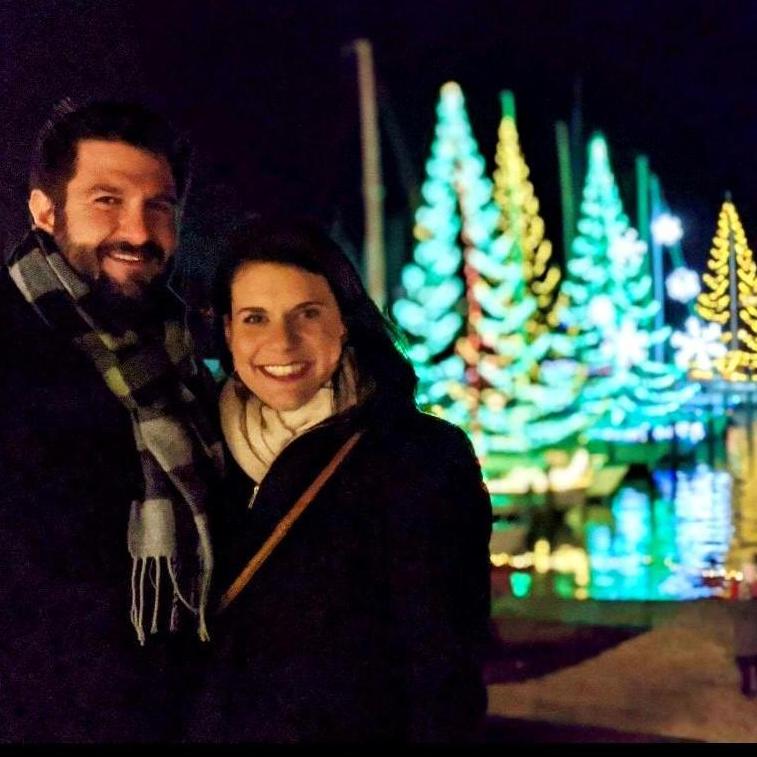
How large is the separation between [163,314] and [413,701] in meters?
0.90

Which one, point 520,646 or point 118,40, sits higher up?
point 118,40

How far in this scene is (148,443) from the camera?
198cm

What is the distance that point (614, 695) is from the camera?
16.2ft

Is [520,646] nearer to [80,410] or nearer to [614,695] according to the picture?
[614,695]

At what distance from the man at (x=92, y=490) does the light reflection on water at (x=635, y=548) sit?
4.86 meters

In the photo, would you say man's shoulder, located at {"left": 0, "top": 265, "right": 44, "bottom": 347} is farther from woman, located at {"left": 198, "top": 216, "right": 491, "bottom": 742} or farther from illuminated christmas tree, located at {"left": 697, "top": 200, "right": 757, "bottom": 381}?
illuminated christmas tree, located at {"left": 697, "top": 200, "right": 757, "bottom": 381}

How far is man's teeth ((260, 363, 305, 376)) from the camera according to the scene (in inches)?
79.8

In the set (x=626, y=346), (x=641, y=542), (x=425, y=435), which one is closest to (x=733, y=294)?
(x=425, y=435)

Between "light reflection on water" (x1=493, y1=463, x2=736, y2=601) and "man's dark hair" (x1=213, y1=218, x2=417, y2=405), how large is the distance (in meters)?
4.74

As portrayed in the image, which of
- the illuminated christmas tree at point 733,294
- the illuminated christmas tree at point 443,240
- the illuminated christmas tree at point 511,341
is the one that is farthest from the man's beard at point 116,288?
the illuminated christmas tree at point 511,341

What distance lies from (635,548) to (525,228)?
22.5 feet

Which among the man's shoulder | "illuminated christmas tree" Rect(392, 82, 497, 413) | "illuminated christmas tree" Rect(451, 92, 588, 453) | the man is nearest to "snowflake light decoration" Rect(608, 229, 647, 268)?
"illuminated christmas tree" Rect(451, 92, 588, 453)

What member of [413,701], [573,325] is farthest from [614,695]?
[573,325]

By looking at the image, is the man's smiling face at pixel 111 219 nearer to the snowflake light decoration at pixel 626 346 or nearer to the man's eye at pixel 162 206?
the man's eye at pixel 162 206
